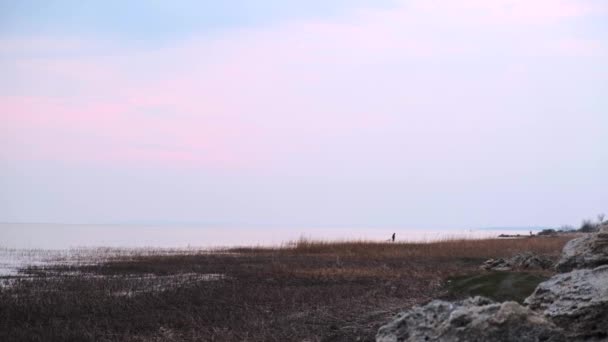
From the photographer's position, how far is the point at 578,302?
26.5 ft

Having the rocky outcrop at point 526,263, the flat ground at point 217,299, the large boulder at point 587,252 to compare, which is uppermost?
the large boulder at point 587,252

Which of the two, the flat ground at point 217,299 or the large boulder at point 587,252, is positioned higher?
the large boulder at point 587,252

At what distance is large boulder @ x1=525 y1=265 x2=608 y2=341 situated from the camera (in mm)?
7770

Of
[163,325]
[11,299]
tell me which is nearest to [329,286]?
[163,325]

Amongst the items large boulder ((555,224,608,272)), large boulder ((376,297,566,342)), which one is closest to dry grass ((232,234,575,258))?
large boulder ((555,224,608,272))

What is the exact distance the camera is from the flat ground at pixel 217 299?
12.2m

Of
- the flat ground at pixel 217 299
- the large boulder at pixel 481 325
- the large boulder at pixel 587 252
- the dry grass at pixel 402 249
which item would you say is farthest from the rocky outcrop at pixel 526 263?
the large boulder at pixel 481 325

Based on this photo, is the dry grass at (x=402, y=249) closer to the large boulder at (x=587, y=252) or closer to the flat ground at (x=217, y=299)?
the flat ground at (x=217, y=299)

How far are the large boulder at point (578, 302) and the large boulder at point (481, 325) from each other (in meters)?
1.23

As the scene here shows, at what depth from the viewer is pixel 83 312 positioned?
47.9ft

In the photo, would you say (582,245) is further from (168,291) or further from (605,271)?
(168,291)

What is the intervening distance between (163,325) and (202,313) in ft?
5.20

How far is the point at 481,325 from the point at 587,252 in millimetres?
5468

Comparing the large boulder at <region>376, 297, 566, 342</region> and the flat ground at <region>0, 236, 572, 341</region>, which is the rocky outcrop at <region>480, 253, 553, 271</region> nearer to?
the flat ground at <region>0, 236, 572, 341</region>
